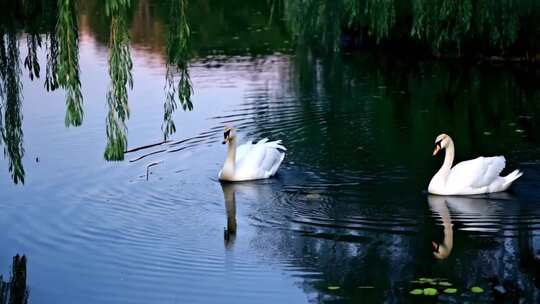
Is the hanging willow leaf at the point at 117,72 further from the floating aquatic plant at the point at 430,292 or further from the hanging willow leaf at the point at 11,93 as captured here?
the floating aquatic plant at the point at 430,292

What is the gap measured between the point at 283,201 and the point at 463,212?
88.2 inches

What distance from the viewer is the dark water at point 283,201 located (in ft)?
35.4

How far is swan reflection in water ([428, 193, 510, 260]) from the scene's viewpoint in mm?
12039

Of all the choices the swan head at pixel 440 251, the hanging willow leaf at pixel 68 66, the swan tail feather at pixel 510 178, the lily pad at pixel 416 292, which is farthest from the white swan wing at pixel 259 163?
the hanging willow leaf at pixel 68 66

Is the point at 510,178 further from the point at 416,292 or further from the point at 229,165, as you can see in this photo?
the point at 416,292

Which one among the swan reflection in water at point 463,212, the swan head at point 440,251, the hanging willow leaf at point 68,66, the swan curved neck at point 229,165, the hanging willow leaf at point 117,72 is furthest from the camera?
the swan curved neck at point 229,165

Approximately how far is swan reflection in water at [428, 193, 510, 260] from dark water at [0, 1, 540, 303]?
1.3 inches

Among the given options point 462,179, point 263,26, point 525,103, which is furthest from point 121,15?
point 263,26

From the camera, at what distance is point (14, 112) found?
1062cm

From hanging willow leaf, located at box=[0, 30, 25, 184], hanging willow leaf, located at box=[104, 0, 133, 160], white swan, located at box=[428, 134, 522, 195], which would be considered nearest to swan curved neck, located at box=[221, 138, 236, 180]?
white swan, located at box=[428, 134, 522, 195]

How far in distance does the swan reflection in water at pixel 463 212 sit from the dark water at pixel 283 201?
34 mm

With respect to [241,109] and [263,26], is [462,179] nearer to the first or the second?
[241,109]

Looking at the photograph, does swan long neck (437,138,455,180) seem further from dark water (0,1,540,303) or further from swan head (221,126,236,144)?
swan head (221,126,236,144)

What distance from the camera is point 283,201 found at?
14.0 m
